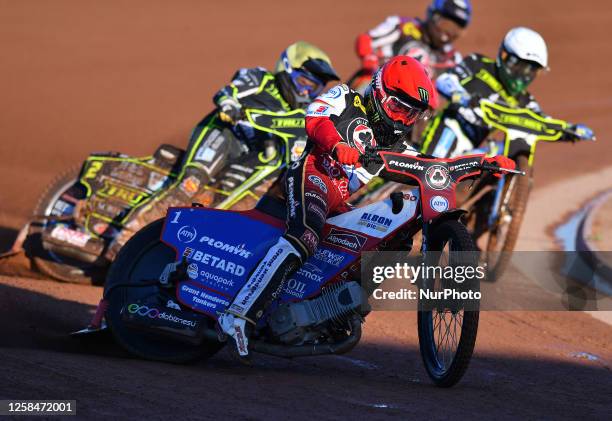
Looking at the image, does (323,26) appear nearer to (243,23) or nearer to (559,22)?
(243,23)

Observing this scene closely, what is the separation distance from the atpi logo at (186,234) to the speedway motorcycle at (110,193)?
286 cm

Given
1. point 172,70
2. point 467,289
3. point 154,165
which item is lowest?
point 172,70

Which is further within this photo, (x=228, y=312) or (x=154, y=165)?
(x=154, y=165)

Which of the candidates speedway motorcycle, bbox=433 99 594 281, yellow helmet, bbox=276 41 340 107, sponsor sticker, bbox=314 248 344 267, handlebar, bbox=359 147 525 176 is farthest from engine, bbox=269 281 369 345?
speedway motorcycle, bbox=433 99 594 281

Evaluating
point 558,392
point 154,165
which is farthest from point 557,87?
point 558,392

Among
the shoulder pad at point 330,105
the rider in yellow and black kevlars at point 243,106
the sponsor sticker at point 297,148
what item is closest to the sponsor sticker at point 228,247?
the shoulder pad at point 330,105

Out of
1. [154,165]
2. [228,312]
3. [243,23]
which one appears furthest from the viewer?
[243,23]

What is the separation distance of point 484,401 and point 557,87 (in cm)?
1763

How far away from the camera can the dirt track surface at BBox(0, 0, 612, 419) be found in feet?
20.5

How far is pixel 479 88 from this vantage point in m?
12.3

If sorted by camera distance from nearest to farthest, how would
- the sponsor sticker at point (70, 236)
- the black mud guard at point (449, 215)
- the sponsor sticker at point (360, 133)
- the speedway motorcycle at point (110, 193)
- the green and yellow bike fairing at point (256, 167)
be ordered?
the black mud guard at point (449, 215), the sponsor sticker at point (360, 133), the green and yellow bike fairing at point (256, 167), the speedway motorcycle at point (110, 193), the sponsor sticker at point (70, 236)

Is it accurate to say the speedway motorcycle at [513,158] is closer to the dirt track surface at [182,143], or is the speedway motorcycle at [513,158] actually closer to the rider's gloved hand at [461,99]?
the rider's gloved hand at [461,99]

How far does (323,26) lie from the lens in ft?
83.8

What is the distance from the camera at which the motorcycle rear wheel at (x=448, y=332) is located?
6.60 meters
